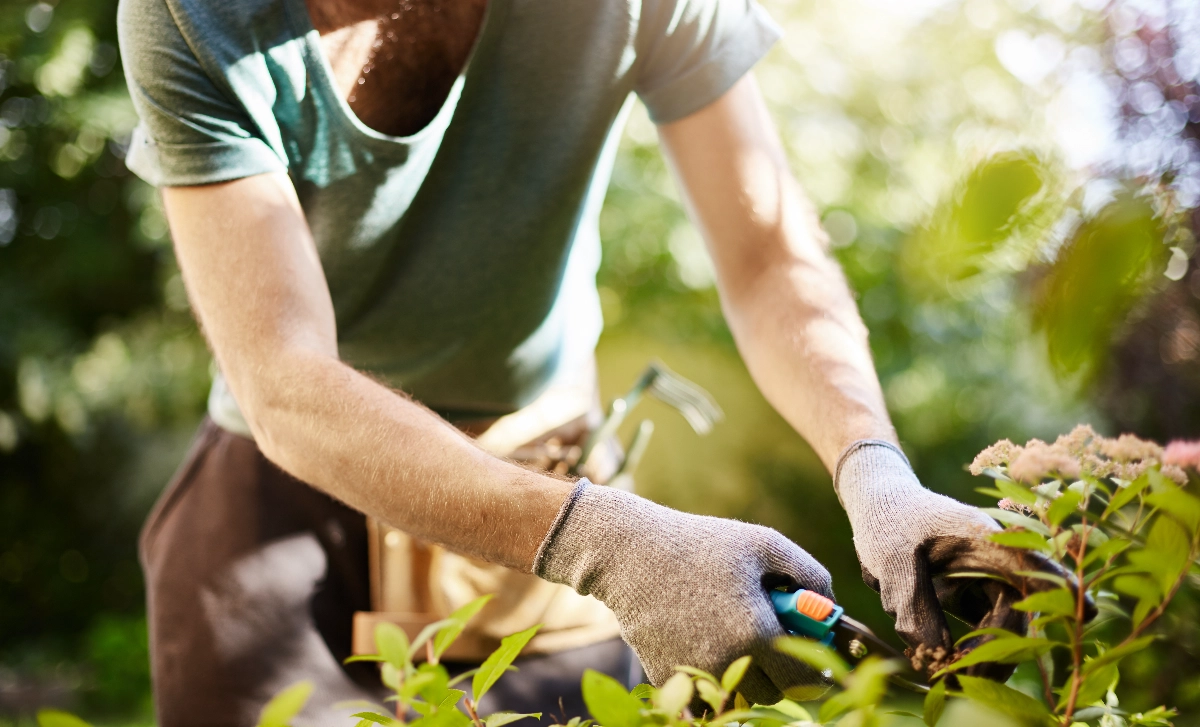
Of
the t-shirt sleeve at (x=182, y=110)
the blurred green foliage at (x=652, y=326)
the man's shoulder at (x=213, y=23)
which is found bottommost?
the blurred green foliage at (x=652, y=326)

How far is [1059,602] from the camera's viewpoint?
646 millimetres

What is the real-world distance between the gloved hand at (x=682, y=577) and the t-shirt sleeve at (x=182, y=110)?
1.97 ft

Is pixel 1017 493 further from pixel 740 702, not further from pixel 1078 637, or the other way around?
pixel 740 702

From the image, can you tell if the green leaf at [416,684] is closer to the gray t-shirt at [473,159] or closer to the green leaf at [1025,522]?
the green leaf at [1025,522]

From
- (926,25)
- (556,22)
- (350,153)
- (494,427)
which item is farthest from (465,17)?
(926,25)

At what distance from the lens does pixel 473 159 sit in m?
1.42

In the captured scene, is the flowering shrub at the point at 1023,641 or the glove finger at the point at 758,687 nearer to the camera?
the flowering shrub at the point at 1023,641

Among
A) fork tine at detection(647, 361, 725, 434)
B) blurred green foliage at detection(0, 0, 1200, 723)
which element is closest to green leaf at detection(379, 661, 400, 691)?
fork tine at detection(647, 361, 725, 434)

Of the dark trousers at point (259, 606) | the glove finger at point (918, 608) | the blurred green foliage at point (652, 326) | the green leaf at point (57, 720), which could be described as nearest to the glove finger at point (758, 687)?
the glove finger at point (918, 608)

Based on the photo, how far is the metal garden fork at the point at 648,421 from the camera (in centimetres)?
164

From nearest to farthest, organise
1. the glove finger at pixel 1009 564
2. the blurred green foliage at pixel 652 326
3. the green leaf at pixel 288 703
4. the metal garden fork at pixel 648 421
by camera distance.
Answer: the green leaf at pixel 288 703, the glove finger at pixel 1009 564, the metal garden fork at pixel 648 421, the blurred green foliage at pixel 652 326

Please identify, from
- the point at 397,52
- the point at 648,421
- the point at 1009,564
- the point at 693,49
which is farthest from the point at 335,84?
the point at 1009,564

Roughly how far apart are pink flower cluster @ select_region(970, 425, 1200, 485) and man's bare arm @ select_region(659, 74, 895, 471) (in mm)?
461

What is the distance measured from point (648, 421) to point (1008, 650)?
1027mm
